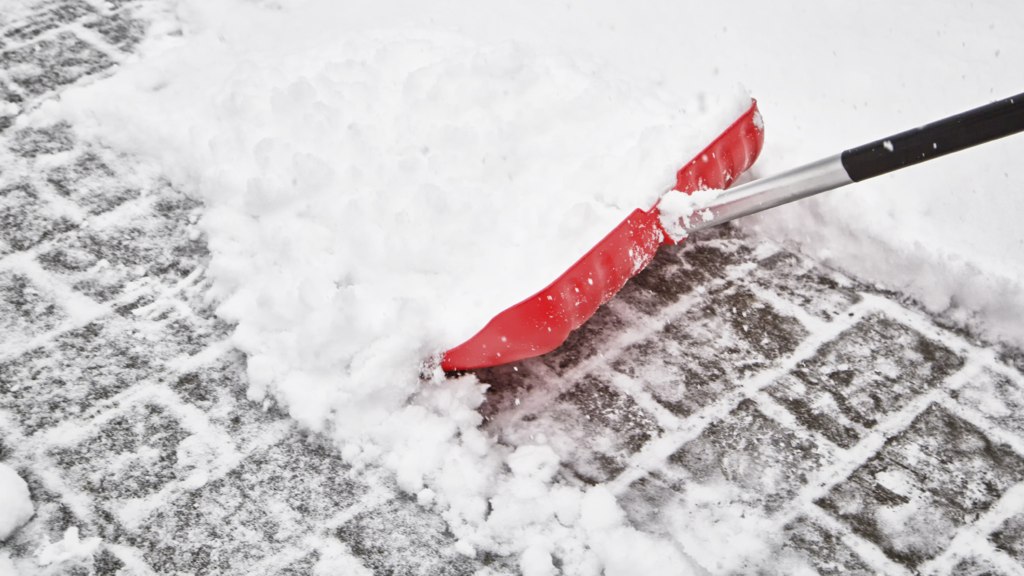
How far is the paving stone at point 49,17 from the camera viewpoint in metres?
2.84

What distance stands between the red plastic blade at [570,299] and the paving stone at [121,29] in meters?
1.66

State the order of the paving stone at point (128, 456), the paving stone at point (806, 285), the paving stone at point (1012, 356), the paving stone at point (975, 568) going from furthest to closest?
1. the paving stone at point (806, 285)
2. the paving stone at point (1012, 356)
3. the paving stone at point (128, 456)
4. the paving stone at point (975, 568)

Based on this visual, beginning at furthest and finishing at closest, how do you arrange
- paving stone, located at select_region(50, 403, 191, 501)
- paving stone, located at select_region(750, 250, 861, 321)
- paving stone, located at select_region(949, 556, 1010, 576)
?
1. paving stone, located at select_region(750, 250, 861, 321)
2. paving stone, located at select_region(50, 403, 191, 501)
3. paving stone, located at select_region(949, 556, 1010, 576)

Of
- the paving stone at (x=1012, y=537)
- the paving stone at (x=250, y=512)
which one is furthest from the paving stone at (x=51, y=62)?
the paving stone at (x=1012, y=537)

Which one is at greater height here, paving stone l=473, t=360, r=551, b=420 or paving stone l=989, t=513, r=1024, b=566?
paving stone l=989, t=513, r=1024, b=566

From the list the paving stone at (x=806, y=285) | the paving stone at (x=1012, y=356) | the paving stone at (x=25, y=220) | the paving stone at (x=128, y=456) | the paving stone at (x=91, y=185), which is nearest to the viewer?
the paving stone at (x=128, y=456)

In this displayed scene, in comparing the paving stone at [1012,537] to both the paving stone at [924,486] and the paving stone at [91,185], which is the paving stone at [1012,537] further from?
the paving stone at [91,185]

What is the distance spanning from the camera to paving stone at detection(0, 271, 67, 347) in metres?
2.01

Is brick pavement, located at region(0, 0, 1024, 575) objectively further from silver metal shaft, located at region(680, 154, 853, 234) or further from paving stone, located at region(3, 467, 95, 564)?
silver metal shaft, located at region(680, 154, 853, 234)

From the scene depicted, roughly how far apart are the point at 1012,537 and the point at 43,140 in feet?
7.64

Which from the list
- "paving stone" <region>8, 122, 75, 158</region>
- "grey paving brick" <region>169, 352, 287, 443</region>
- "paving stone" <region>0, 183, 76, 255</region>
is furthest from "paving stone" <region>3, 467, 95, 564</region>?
"paving stone" <region>8, 122, 75, 158</region>

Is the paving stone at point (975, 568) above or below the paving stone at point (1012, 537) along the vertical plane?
below

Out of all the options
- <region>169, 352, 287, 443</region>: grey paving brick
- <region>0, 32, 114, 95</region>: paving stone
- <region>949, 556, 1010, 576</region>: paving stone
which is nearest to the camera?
<region>949, 556, 1010, 576</region>: paving stone

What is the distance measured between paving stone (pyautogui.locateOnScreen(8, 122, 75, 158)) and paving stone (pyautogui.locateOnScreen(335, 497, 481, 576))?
1375mm
